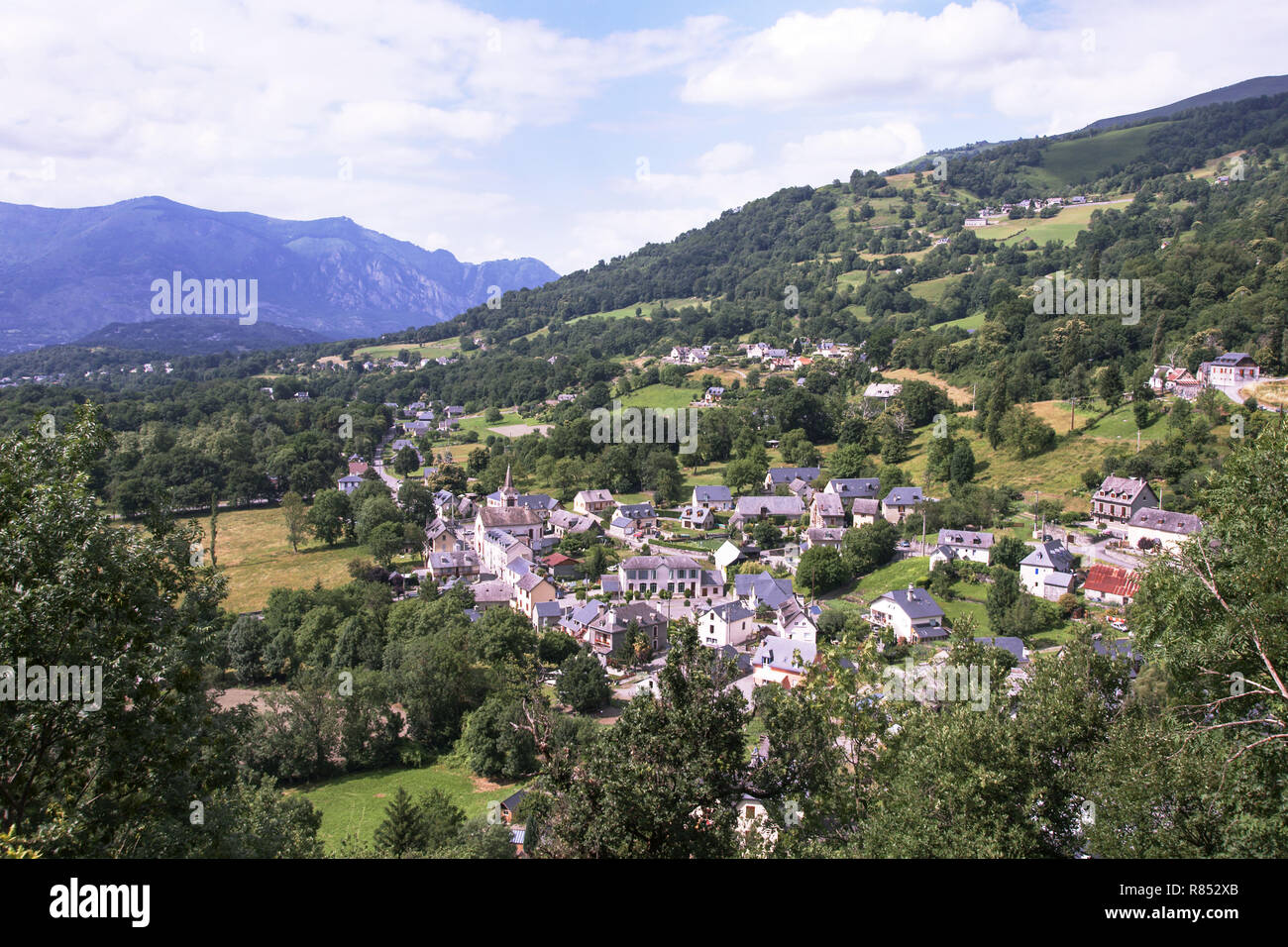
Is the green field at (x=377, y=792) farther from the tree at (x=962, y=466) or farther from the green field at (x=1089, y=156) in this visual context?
the green field at (x=1089, y=156)

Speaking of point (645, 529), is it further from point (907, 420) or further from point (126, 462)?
point (126, 462)

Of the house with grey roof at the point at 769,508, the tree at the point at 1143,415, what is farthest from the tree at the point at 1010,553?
the tree at the point at 1143,415

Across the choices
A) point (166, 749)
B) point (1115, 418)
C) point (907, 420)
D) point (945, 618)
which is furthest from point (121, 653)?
point (907, 420)

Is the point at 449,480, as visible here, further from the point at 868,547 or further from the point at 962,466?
the point at 962,466

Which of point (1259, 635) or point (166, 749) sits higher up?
point (1259, 635)

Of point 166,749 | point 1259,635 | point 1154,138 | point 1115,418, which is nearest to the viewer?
point 166,749

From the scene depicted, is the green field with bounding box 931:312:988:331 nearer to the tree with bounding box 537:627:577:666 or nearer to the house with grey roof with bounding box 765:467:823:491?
the house with grey roof with bounding box 765:467:823:491

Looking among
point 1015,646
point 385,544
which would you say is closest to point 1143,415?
point 1015,646
